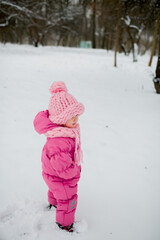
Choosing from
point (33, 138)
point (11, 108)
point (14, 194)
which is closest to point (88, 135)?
point (33, 138)

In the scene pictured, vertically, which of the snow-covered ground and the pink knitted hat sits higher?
the pink knitted hat

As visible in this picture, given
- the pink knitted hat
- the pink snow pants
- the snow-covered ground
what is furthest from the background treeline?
the pink snow pants

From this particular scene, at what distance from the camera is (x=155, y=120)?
3.75 m

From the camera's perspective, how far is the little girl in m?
1.22

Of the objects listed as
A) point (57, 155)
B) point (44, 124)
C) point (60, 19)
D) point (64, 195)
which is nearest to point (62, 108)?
point (44, 124)

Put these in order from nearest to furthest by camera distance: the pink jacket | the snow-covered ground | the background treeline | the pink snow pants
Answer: the pink jacket, the pink snow pants, the snow-covered ground, the background treeline

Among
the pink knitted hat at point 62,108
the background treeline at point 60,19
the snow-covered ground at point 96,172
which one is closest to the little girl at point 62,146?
the pink knitted hat at point 62,108

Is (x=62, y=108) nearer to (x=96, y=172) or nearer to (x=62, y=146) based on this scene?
(x=62, y=146)

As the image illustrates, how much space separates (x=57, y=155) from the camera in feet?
3.93

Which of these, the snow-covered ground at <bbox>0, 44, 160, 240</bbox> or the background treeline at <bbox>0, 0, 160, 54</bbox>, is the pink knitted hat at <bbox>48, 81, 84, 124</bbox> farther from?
the background treeline at <bbox>0, 0, 160, 54</bbox>

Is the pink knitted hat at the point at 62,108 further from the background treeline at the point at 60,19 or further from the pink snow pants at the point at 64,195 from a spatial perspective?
the background treeline at the point at 60,19

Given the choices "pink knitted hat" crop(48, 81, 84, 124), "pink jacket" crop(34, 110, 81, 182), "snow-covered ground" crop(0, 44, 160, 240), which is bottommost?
"snow-covered ground" crop(0, 44, 160, 240)

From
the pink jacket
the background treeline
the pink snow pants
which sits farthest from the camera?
the background treeline

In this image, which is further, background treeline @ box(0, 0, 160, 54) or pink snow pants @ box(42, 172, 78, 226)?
background treeline @ box(0, 0, 160, 54)
